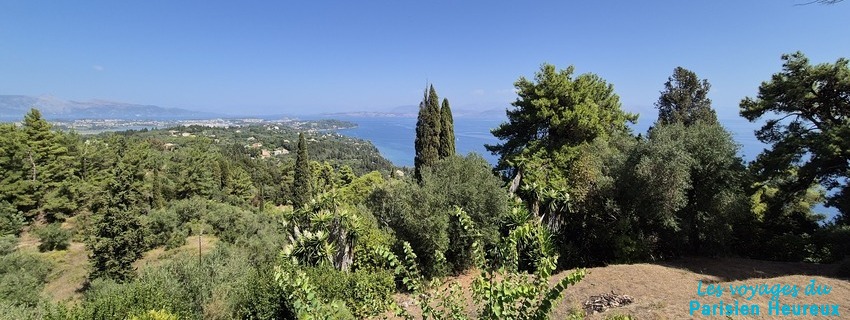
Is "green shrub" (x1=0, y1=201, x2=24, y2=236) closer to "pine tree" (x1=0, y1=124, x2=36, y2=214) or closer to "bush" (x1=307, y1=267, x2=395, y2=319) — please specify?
"pine tree" (x1=0, y1=124, x2=36, y2=214)

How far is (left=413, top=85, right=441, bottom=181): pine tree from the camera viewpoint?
2461 centimetres

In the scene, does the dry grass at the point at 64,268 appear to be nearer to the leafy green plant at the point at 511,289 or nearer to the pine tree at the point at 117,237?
the pine tree at the point at 117,237

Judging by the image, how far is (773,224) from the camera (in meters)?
13.2

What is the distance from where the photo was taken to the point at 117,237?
16.5 m

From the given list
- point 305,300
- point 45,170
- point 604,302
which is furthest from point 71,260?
point 604,302

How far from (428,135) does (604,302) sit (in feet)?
58.2

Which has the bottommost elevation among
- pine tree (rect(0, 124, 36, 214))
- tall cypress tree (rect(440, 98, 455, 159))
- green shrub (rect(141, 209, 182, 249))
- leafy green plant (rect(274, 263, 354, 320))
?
green shrub (rect(141, 209, 182, 249))

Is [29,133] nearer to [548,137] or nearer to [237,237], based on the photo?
[237,237]

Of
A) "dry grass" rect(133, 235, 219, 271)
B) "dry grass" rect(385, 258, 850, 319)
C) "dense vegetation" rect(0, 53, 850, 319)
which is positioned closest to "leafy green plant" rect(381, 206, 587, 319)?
"dense vegetation" rect(0, 53, 850, 319)

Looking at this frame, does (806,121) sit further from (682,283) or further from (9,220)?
(9,220)

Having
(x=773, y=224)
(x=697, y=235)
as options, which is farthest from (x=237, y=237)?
(x=773, y=224)

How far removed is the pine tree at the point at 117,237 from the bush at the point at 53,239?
26.1 feet

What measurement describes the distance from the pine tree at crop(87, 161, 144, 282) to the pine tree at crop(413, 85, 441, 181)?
14505 millimetres

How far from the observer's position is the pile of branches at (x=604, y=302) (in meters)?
7.71
